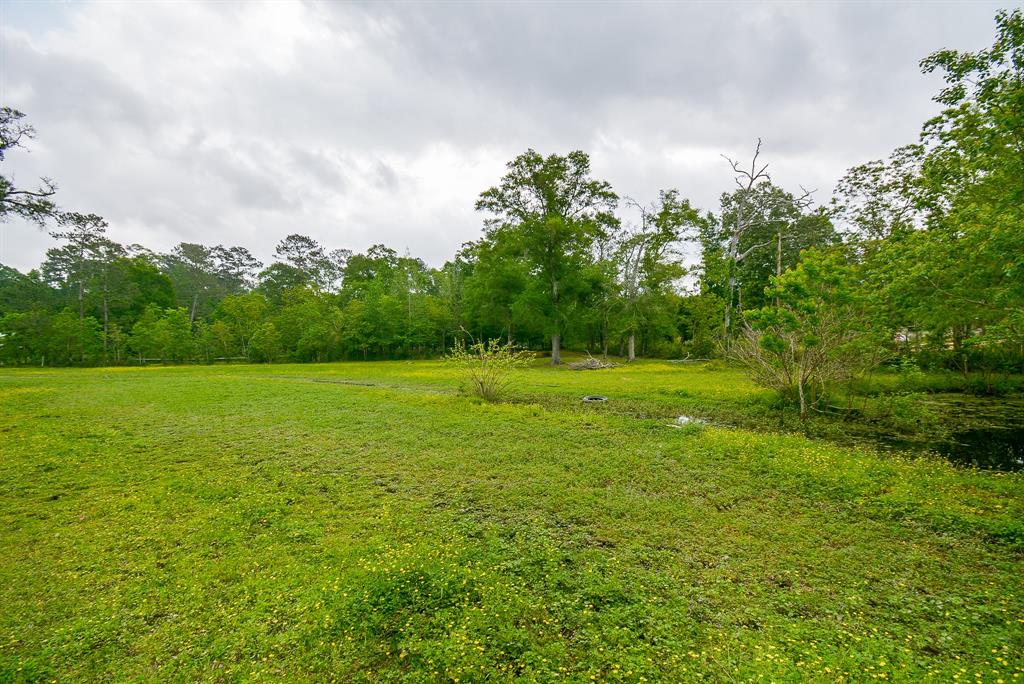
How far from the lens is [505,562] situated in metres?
4.29

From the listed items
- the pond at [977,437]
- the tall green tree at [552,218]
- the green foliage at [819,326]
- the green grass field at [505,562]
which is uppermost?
the tall green tree at [552,218]

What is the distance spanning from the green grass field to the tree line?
170 inches

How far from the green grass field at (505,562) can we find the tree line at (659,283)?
4.32 m

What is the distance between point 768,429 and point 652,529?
6.94 meters

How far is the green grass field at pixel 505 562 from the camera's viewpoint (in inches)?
118

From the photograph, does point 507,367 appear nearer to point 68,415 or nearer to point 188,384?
point 68,415

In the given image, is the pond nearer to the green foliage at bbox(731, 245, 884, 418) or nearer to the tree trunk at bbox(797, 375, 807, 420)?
the tree trunk at bbox(797, 375, 807, 420)

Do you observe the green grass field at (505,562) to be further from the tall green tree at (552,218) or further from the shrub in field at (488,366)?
the tall green tree at (552,218)

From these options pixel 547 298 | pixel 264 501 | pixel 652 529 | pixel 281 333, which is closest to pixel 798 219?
pixel 547 298

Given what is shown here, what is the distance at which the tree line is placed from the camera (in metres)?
8.39

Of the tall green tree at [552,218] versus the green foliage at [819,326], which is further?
the tall green tree at [552,218]

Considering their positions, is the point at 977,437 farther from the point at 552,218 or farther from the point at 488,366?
the point at 552,218

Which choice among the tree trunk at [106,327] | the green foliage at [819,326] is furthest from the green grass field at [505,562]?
the tree trunk at [106,327]

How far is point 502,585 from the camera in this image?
390 centimetres
